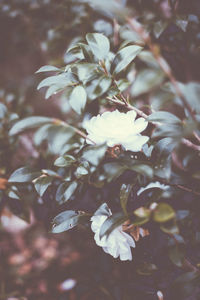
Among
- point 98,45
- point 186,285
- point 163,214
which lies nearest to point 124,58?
point 98,45

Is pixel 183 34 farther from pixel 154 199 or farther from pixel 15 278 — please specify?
pixel 15 278

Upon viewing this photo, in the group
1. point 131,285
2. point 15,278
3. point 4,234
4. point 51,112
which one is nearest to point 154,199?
→ point 131,285

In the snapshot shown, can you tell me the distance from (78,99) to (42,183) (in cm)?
30

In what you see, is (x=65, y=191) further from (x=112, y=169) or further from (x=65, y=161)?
(x=112, y=169)

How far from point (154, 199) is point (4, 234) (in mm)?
1779

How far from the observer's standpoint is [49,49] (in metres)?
1.50

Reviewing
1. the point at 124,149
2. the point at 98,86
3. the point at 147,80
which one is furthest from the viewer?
the point at 124,149

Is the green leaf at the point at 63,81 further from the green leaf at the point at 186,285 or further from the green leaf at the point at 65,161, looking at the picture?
the green leaf at the point at 186,285

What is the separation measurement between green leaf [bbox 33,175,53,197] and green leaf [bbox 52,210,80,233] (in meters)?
0.09

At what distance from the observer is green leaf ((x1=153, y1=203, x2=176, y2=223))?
0.58 metres

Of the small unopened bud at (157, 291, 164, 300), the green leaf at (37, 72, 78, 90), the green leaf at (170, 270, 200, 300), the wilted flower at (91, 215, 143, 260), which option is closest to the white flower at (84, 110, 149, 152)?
the green leaf at (37, 72, 78, 90)

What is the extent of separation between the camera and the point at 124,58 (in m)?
0.73

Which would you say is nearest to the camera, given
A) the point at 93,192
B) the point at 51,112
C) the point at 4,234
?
the point at 93,192

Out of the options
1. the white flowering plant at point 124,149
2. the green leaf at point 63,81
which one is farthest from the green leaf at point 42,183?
the green leaf at point 63,81
